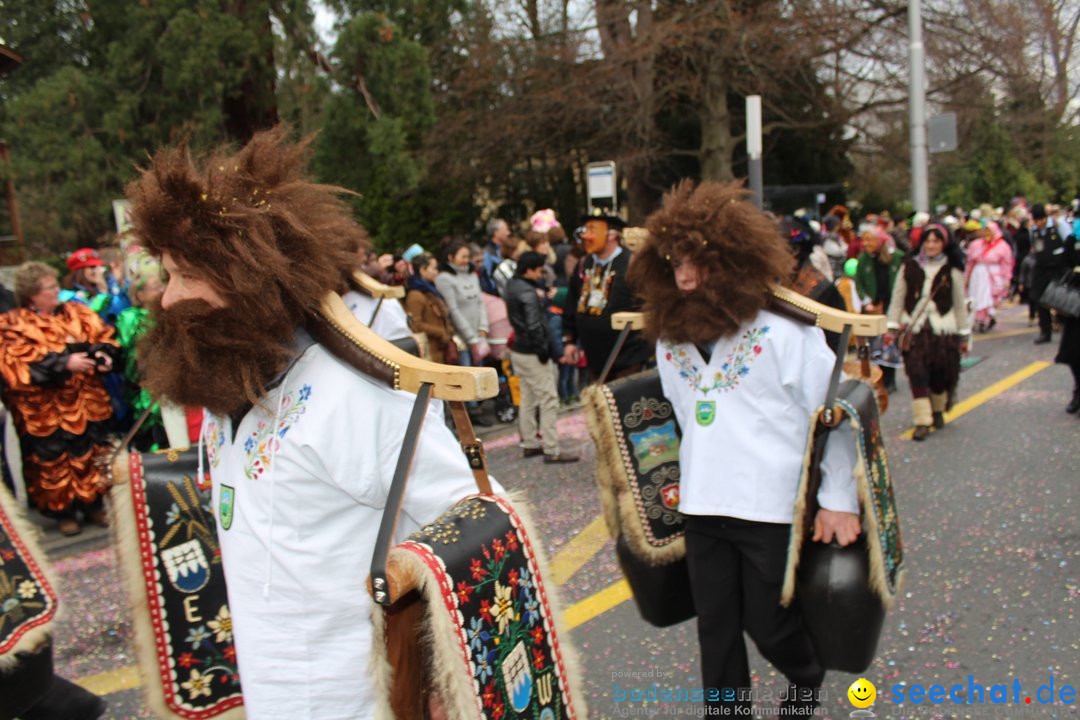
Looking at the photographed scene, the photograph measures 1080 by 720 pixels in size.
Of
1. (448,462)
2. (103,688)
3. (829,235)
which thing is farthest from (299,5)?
(448,462)

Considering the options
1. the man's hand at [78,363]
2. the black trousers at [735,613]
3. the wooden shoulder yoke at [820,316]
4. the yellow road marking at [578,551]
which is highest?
the wooden shoulder yoke at [820,316]

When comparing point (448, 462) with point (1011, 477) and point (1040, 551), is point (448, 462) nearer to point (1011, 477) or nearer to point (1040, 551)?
point (1040, 551)

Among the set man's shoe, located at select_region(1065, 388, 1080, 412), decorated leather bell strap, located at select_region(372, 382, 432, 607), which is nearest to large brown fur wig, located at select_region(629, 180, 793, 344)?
decorated leather bell strap, located at select_region(372, 382, 432, 607)

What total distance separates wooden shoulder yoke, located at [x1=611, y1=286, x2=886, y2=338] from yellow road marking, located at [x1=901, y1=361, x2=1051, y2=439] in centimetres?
501

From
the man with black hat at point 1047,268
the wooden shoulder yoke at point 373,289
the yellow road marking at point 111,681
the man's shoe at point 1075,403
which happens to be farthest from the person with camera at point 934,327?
the yellow road marking at point 111,681

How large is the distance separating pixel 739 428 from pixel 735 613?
0.60 metres

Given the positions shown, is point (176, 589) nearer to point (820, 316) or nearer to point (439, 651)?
point (439, 651)

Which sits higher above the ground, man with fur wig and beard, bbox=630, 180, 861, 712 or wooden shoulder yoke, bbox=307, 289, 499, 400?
wooden shoulder yoke, bbox=307, 289, 499, 400

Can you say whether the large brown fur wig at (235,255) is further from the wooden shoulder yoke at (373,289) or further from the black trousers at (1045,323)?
the black trousers at (1045,323)

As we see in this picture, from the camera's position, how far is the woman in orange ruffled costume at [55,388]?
595cm

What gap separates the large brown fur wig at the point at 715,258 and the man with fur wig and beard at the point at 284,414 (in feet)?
4.23

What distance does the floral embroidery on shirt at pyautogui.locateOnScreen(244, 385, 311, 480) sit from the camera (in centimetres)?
192

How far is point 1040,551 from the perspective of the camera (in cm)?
486
